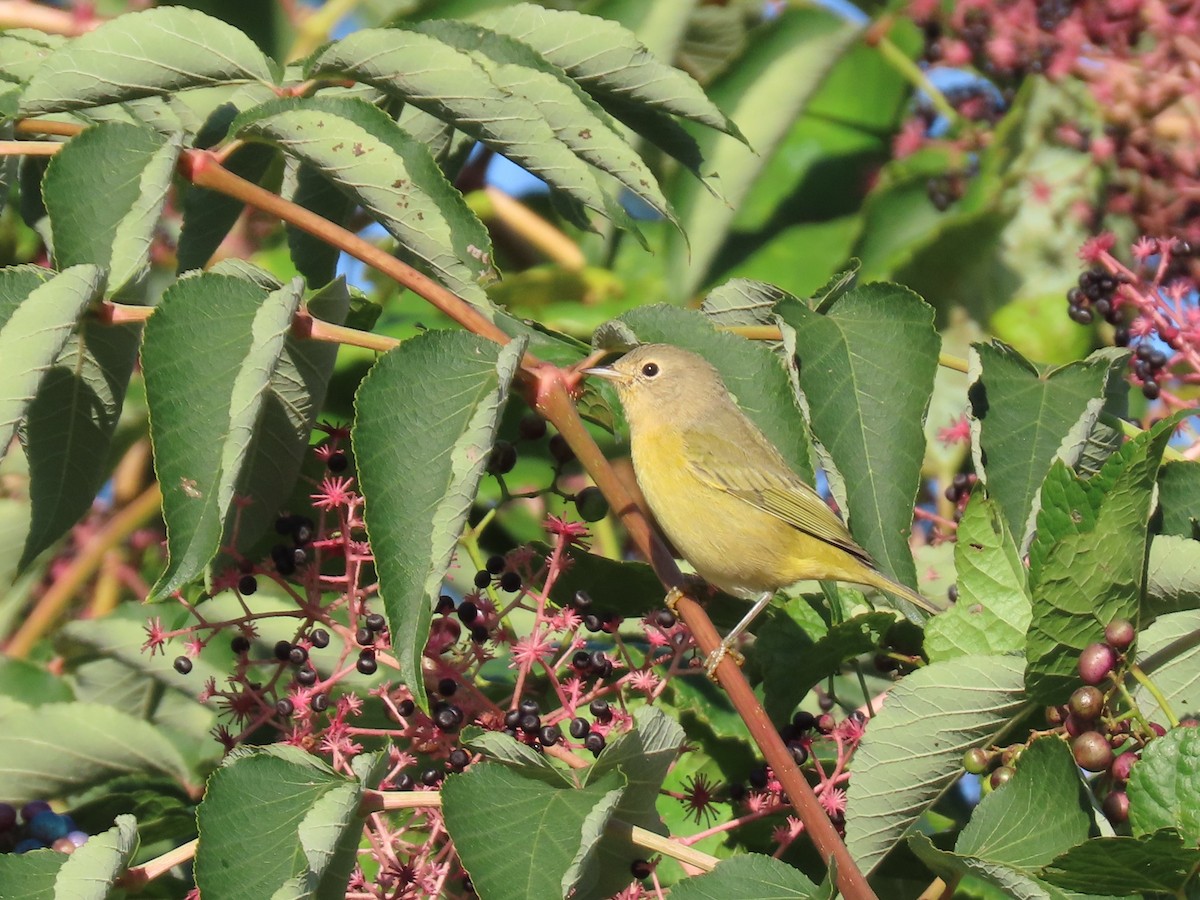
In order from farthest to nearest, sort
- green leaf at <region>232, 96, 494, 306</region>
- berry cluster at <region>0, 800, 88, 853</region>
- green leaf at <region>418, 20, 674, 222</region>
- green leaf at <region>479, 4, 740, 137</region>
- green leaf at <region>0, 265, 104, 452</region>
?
berry cluster at <region>0, 800, 88, 853</region> < green leaf at <region>479, 4, 740, 137</region> < green leaf at <region>418, 20, 674, 222</region> < green leaf at <region>232, 96, 494, 306</region> < green leaf at <region>0, 265, 104, 452</region>

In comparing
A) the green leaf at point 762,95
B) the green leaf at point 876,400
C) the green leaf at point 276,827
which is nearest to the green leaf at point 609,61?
the green leaf at point 876,400

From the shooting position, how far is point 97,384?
251cm

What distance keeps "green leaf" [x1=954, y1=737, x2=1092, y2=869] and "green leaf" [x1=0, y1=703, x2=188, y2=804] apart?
6.54ft

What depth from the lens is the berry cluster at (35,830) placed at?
117 inches

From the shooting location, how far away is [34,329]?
7.34 feet

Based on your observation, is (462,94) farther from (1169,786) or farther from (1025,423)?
(1169,786)

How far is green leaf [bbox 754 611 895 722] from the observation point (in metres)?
2.65

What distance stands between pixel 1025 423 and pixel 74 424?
176 centimetres

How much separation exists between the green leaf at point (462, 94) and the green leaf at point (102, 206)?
1.43 feet

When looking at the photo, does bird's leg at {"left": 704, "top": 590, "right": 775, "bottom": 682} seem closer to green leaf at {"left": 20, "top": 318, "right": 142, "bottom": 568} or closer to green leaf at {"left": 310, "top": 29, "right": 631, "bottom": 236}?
green leaf at {"left": 310, "top": 29, "right": 631, "bottom": 236}

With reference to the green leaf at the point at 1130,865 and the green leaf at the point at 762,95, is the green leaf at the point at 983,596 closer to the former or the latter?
the green leaf at the point at 1130,865

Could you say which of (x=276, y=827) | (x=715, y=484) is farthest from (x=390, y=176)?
(x=715, y=484)

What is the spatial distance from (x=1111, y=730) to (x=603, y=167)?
136 cm

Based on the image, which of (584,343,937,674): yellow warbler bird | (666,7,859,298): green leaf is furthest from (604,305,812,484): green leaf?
(666,7,859,298): green leaf
